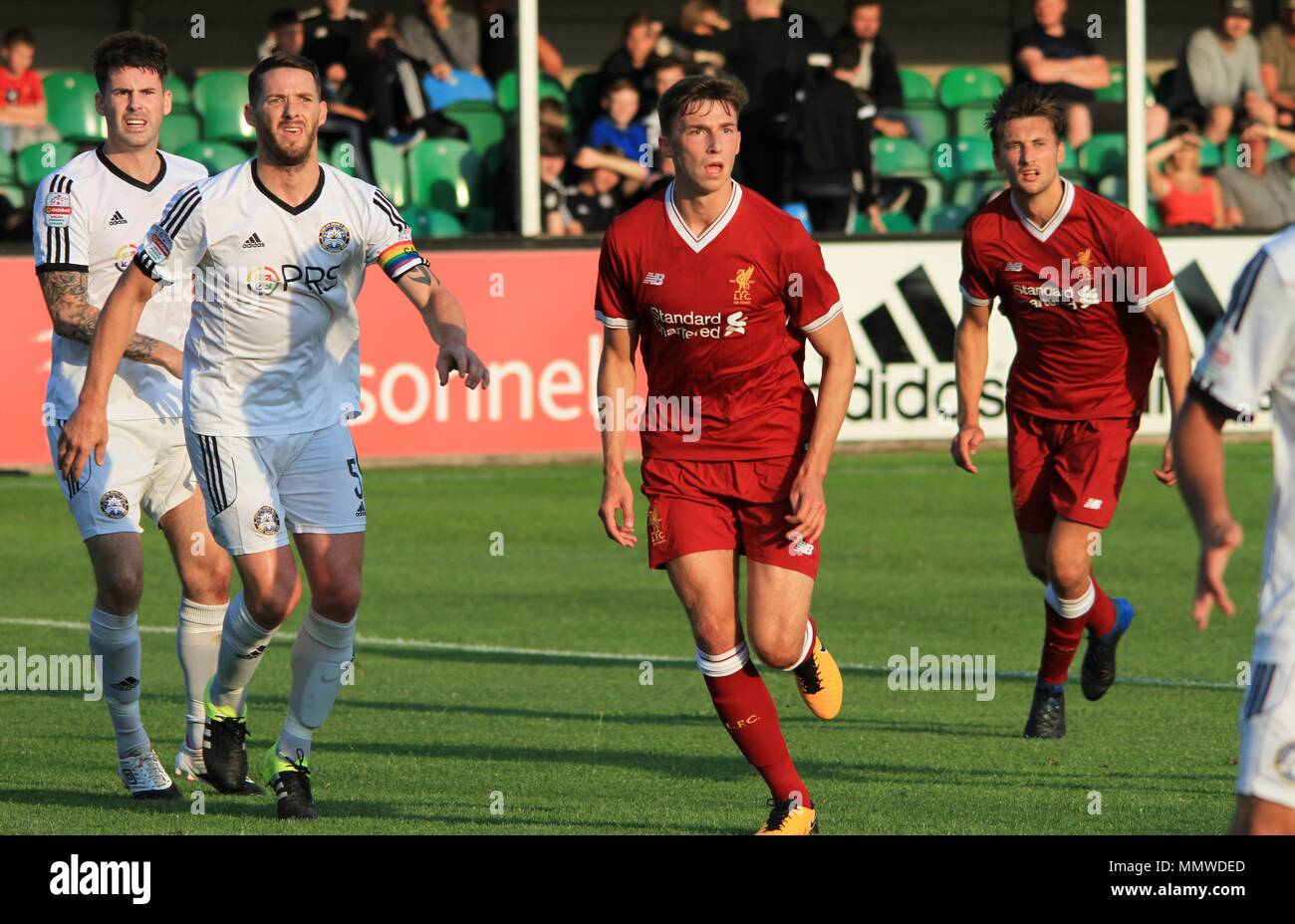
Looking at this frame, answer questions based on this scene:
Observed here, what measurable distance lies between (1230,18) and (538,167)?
22.3 feet

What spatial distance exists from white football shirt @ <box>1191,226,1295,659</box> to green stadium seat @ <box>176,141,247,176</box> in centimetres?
1502

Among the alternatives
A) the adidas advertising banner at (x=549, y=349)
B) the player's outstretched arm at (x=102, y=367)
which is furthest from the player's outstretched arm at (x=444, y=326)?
the adidas advertising banner at (x=549, y=349)

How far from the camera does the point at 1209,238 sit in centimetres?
1806

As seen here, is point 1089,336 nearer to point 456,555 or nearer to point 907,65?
point 456,555

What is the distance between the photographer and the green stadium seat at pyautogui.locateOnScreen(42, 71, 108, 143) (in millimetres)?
18797

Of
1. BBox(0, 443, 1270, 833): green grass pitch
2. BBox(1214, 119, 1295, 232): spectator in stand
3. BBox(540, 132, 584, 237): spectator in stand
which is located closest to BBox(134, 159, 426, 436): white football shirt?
BBox(0, 443, 1270, 833): green grass pitch

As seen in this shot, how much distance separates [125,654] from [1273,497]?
4.36m

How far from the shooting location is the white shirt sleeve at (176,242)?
21.6ft

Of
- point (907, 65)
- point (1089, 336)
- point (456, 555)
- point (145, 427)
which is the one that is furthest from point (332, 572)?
point (907, 65)

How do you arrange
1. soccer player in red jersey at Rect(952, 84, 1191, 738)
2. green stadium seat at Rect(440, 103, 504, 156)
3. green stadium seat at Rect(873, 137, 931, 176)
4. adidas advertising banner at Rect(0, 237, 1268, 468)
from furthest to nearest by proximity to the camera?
green stadium seat at Rect(873, 137, 931, 176)
green stadium seat at Rect(440, 103, 504, 156)
adidas advertising banner at Rect(0, 237, 1268, 468)
soccer player in red jersey at Rect(952, 84, 1191, 738)

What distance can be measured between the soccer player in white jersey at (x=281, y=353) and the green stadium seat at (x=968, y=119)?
1446 centimetres

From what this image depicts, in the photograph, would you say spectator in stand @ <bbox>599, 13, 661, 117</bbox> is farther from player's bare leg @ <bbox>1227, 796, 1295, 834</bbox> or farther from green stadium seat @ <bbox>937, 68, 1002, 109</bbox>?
player's bare leg @ <bbox>1227, 796, 1295, 834</bbox>

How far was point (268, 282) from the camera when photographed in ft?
21.9

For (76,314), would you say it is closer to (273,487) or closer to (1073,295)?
(273,487)
